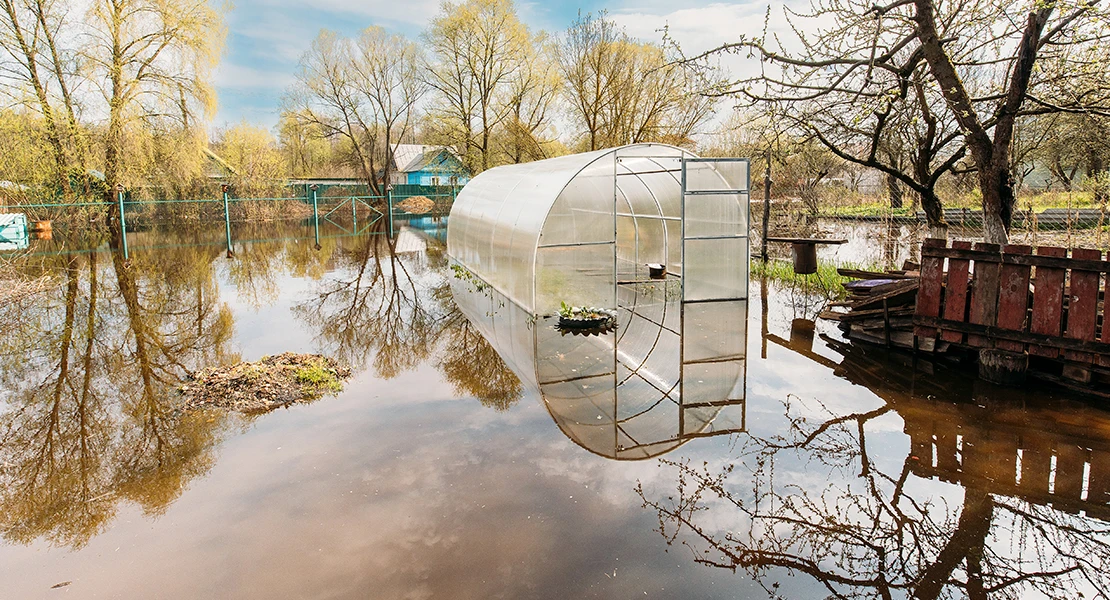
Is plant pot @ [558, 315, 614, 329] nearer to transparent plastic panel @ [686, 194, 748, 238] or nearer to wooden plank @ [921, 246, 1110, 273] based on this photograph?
transparent plastic panel @ [686, 194, 748, 238]

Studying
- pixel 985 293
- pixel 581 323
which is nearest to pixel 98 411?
pixel 581 323

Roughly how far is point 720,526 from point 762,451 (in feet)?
4.25

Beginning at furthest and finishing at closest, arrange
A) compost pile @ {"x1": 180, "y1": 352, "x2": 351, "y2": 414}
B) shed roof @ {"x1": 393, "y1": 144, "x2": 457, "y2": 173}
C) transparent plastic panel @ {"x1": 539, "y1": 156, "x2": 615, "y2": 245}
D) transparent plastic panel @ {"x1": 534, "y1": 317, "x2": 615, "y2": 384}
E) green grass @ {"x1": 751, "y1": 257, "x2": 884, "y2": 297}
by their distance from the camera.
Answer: shed roof @ {"x1": 393, "y1": 144, "x2": 457, "y2": 173} → green grass @ {"x1": 751, "y1": 257, "x2": 884, "y2": 297} → transparent plastic panel @ {"x1": 539, "y1": 156, "x2": 615, "y2": 245} → transparent plastic panel @ {"x1": 534, "y1": 317, "x2": 615, "y2": 384} → compost pile @ {"x1": 180, "y1": 352, "x2": 351, "y2": 414}

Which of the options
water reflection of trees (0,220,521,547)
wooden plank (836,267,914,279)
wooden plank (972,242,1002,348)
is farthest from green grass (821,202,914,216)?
wooden plank (972,242,1002,348)

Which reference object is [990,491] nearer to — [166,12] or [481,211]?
[481,211]

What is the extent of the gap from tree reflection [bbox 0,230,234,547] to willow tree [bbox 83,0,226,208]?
47.5ft

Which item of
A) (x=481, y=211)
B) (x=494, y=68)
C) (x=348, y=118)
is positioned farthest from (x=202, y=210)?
(x=481, y=211)

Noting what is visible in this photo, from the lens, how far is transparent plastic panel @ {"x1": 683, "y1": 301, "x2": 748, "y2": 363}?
8.12 meters

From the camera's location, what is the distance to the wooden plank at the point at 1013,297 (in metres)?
6.55

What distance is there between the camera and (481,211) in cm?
1333

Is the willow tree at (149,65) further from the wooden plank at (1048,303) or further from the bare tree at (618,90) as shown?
the wooden plank at (1048,303)

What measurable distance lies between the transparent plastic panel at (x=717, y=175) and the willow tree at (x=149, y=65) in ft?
73.7

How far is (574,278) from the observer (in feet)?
34.1

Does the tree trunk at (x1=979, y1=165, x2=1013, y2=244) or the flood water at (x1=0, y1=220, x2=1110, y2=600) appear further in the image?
the tree trunk at (x1=979, y1=165, x2=1013, y2=244)
